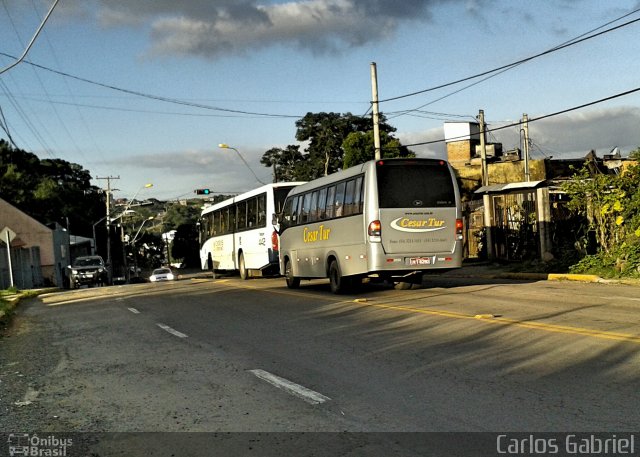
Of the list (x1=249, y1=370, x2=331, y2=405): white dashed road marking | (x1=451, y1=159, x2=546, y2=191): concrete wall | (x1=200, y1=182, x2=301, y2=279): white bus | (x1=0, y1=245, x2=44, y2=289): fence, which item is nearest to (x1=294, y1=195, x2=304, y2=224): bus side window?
(x1=200, y1=182, x2=301, y2=279): white bus

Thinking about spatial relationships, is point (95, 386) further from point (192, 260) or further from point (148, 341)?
point (192, 260)

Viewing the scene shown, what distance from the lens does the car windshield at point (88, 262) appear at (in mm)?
41000

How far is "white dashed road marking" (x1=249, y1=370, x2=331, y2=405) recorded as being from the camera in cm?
650

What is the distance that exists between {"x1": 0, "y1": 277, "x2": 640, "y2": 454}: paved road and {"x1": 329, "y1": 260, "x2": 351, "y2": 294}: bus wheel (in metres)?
2.62

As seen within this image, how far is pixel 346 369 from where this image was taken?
25.5 feet

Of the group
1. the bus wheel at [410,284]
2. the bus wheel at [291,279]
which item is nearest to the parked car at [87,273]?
the bus wheel at [291,279]

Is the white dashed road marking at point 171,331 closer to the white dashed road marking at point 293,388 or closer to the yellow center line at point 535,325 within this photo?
the white dashed road marking at point 293,388

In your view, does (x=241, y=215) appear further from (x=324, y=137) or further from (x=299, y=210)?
(x=324, y=137)

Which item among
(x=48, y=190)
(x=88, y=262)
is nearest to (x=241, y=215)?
(x=88, y=262)

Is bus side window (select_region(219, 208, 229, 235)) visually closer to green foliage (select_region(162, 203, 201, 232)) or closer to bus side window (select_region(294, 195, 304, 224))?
bus side window (select_region(294, 195, 304, 224))

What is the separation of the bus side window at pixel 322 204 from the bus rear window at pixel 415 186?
3.07 meters

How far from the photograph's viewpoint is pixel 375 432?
17.6ft

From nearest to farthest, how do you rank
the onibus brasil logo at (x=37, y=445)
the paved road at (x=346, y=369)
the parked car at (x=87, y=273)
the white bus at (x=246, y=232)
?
1. the onibus brasil logo at (x=37, y=445)
2. the paved road at (x=346, y=369)
3. the white bus at (x=246, y=232)
4. the parked car at (x=87, y=273)

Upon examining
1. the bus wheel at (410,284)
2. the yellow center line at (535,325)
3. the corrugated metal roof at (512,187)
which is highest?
the corrugated metal roof at (512,187)
